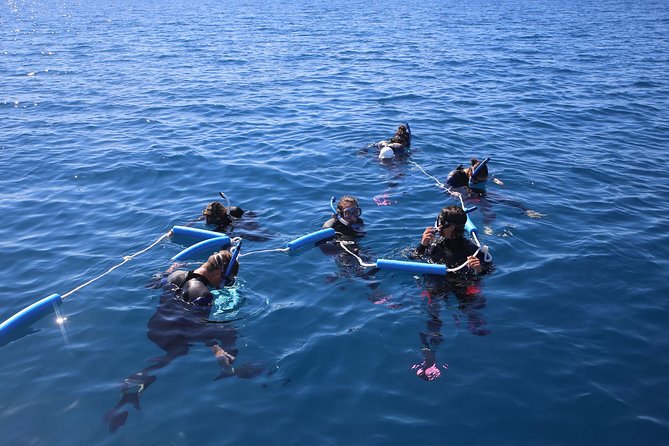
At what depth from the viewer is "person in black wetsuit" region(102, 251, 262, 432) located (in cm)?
669

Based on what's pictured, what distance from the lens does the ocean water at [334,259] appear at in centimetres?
607

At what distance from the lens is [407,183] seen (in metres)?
12.8

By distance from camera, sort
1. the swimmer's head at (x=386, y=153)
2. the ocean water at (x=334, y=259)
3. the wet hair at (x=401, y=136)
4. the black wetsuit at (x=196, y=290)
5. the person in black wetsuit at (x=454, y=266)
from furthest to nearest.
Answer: the wet hair at (x=401, y=136) → the swimmer's head at (x=386, y=153) → the person in black wetsuit at (x=454, y=266) → the black wetsuit at (x=196, y=290) → the ocean water at (x=334, y=259)

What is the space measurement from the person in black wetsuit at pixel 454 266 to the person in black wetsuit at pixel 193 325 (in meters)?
2.80

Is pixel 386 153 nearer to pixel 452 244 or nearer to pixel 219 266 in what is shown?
pixel 452 244

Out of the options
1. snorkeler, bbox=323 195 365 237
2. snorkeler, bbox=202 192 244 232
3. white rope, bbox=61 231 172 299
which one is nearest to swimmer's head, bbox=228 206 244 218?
snorkeler, bbox=202 192 244 232

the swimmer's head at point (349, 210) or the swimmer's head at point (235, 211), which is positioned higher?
the swimmer's head at point (349, 210)

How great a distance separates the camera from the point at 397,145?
13852mm

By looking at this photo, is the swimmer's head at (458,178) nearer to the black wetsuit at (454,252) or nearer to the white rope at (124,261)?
the black wetsuit at (454,252)

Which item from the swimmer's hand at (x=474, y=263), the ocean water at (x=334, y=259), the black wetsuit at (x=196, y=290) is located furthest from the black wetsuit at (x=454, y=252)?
the black wetsuit at (x=196, y=290)

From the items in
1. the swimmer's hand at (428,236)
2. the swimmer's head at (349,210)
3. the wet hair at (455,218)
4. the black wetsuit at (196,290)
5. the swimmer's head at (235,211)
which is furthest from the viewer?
the swimmer's head at (235,211)

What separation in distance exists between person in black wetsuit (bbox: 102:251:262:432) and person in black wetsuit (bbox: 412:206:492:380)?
2803 mm

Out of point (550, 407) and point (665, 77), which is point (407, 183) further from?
point (665, 77)

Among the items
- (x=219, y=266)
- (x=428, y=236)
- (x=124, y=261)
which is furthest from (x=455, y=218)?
(x=124, y=261)
